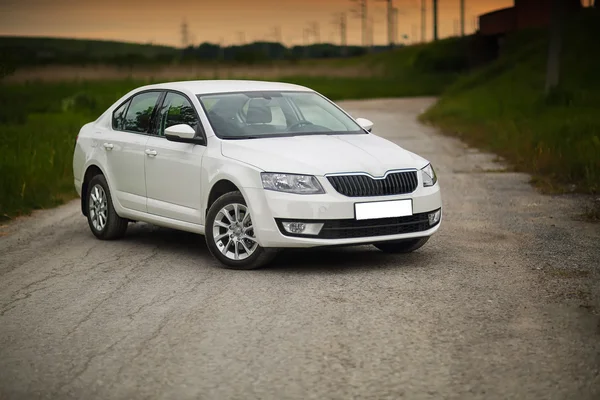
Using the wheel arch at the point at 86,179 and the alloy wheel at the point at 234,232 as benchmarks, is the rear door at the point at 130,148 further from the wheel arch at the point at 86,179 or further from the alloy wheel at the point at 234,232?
the alloy wheel at the point at 234,232

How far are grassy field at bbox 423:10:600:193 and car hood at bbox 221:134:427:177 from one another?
586 centimetres

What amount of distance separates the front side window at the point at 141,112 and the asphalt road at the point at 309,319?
1.19 metres

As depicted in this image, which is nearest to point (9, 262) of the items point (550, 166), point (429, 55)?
point (550, 166)

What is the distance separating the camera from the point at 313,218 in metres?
8.68

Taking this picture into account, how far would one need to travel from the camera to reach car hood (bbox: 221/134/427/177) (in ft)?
29.0

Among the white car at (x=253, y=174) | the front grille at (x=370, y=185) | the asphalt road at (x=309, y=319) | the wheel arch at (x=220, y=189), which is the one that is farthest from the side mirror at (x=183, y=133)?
the front grille at (x=370, y=185)

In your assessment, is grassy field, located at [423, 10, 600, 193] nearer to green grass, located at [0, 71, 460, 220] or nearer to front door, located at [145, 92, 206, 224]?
front door, located at [145, 92, 206, 224]

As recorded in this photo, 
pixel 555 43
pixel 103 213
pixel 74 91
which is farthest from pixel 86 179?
pixel 74 91

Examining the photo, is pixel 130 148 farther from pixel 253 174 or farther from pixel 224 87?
pixel 253 174

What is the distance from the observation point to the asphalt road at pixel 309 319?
569 centimetres

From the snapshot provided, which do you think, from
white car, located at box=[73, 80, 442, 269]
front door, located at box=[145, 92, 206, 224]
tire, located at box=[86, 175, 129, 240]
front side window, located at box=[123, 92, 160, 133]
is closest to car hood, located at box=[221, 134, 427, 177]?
white car, located at box=[73, 80, 442, 269]

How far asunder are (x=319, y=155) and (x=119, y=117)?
316 centimetres

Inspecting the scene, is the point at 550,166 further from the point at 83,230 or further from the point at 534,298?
the point at 534,298

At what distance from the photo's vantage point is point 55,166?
17.1 meters
